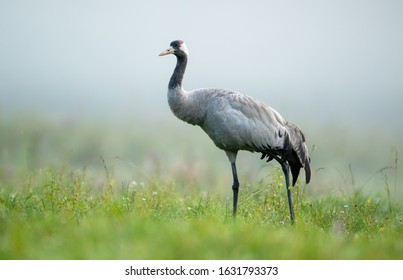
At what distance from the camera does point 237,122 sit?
716 centimetres

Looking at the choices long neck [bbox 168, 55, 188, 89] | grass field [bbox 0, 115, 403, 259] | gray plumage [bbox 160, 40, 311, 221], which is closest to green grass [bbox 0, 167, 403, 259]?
grass field [bbox 0, 115, 403, 259]

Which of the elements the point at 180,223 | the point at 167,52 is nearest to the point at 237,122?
the point at 167,52

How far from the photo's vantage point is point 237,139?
7203 mm

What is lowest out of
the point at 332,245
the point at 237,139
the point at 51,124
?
the point at 51,124

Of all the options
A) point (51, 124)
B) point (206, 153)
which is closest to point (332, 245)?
point (206, 153)

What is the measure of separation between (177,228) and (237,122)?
7.90ft

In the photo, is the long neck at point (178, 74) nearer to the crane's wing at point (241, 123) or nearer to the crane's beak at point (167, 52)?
the crane's beak at point (167, 52)

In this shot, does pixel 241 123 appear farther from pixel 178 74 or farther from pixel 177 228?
pixel 177 228

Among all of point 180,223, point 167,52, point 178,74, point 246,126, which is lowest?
point 180,223

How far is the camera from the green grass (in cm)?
458

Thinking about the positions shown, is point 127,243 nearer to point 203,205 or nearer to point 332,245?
point 332,245

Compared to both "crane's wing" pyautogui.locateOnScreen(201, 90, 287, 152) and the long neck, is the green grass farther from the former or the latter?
the long neck

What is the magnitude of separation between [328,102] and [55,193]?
133 ft

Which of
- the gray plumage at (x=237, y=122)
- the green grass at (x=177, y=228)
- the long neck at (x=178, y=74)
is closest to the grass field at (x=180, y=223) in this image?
the green grass at (x=177, y=228)
